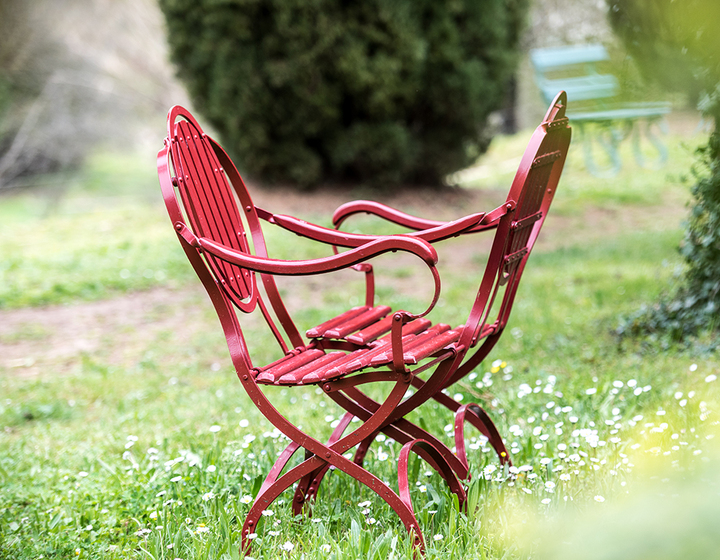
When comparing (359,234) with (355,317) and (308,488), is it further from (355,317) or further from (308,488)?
(308,488)

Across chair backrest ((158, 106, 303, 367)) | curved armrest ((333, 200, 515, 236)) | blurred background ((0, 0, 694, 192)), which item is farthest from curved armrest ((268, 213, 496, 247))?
blurred background ((0, 0, 694, 192))

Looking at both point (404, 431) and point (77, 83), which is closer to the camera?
point (404, 431)

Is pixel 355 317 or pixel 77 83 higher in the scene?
pixel 77 83

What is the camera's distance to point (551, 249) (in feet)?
21.2

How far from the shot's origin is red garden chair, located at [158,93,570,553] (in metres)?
1.82

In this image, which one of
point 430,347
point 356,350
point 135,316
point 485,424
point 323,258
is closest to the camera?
point 323,258

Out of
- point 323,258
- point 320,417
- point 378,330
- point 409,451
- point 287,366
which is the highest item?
point 323,258

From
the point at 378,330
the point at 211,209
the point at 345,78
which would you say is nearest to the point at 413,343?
the point at 378,330

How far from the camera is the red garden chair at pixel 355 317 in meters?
1.82

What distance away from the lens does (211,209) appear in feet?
6.82

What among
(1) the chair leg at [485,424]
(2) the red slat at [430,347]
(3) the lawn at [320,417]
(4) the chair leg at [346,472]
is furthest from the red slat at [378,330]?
(3) the lawn at [320,417]

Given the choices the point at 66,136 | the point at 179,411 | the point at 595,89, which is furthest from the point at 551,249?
the point at 66,136

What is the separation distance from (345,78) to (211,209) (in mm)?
5884

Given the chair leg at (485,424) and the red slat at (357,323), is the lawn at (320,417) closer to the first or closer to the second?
the chair leg at (485,424)
